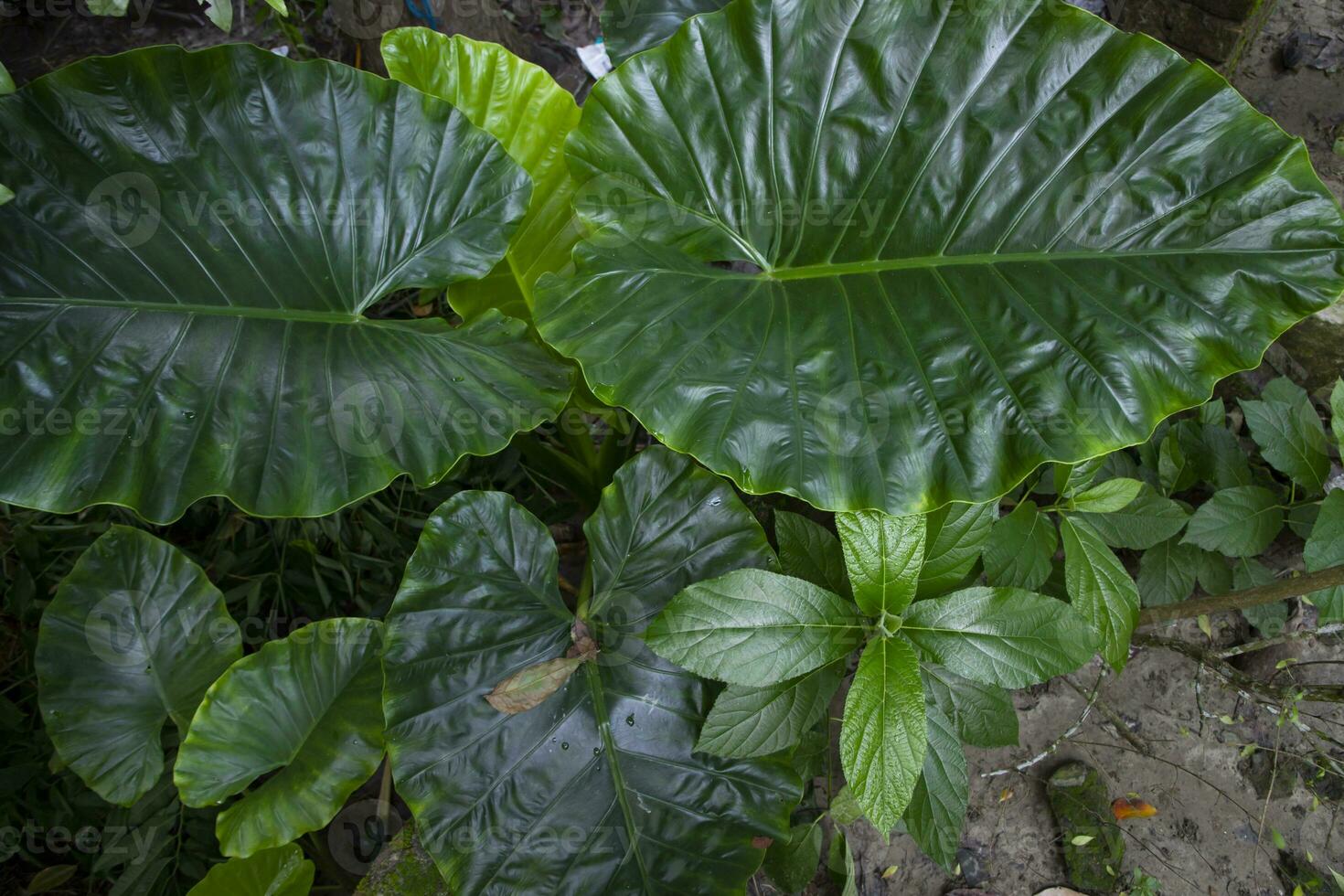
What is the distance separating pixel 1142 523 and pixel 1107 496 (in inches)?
5.4

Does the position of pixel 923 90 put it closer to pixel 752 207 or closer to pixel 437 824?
pixel 752 207

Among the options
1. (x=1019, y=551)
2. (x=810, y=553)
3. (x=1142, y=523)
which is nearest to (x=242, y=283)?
(x=810, y=553)

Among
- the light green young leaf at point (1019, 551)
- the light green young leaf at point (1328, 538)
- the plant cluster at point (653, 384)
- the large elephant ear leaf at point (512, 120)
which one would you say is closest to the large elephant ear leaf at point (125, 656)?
the plant cluster at point (653, 384)

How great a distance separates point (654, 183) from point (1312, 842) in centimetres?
196

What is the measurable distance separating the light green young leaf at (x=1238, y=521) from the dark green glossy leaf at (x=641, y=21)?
1414 millimetres

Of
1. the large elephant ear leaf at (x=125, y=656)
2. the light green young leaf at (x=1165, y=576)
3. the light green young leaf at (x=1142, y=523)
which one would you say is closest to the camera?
the large elephant ear leaf at (x=125, y=656)

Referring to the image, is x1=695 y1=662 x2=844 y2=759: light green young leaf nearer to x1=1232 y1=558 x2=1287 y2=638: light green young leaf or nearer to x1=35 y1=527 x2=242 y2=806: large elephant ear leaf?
x1=35 y1=527 x2=242 y2=806: large elephant ear leaf

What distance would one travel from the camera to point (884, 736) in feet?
4.10

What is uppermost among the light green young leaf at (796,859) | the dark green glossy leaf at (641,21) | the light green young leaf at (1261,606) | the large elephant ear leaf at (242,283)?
the dark green glossy leaf at (641,21)

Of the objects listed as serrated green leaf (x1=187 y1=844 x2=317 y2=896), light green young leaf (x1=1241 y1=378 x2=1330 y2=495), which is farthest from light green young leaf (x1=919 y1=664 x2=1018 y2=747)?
serrated green leaf (x1=187 y1=844 x2=317 y2=896)

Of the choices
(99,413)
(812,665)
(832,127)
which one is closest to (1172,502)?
(812,665)

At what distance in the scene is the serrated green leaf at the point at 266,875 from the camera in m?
1.31

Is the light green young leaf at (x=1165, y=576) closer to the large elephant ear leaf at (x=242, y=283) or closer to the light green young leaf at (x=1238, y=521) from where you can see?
the light green young leaf at (x=1238, y=521)

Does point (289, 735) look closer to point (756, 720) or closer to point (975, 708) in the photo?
point (756, 720)
